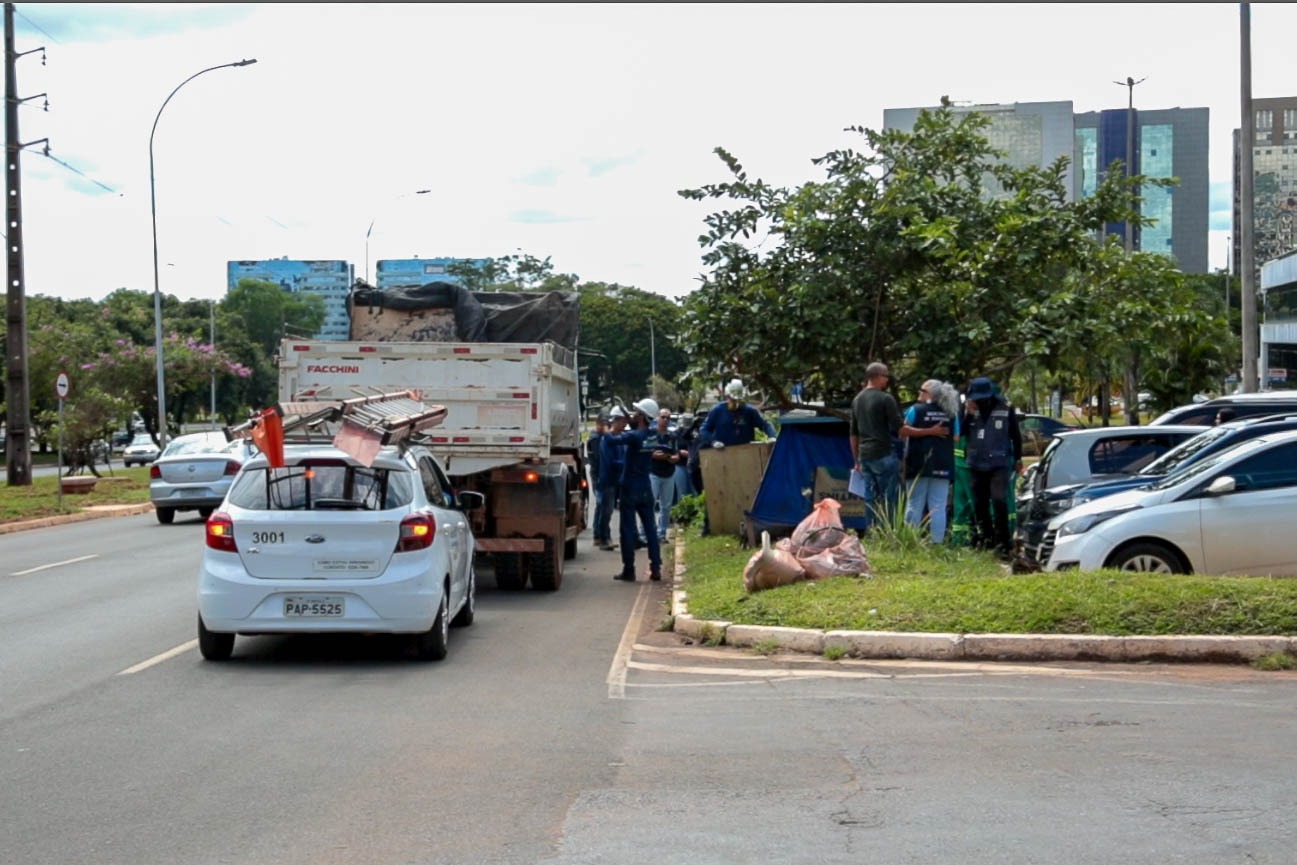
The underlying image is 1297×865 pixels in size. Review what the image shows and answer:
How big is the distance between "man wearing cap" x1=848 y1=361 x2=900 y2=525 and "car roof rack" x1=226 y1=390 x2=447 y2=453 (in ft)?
15.0

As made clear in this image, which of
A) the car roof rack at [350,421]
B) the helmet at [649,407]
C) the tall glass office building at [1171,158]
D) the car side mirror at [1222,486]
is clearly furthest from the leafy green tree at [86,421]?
the tall glass office building at [1171,158]

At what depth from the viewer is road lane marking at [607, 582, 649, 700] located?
9539 mm

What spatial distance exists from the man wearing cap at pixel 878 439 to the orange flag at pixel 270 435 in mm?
6328

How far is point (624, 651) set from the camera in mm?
11312

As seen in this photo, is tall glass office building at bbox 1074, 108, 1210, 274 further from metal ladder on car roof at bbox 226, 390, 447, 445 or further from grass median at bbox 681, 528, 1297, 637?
metal ladder on car roof at bbox 226, 390, 447, 445

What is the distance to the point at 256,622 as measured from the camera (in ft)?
33.8

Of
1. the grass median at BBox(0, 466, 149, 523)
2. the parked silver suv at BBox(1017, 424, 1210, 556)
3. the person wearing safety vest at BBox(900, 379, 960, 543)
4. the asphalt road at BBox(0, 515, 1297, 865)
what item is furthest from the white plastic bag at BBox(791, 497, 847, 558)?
the grass median at BBox(0, 466, 149, 523)

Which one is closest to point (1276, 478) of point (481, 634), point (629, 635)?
point (629, 635)

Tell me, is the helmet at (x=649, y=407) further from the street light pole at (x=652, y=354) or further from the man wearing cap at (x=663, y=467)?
the street light pole at (x=652, y=354)

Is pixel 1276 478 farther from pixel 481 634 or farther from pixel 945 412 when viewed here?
pixel 481 634

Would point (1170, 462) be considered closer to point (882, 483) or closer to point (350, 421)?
point (882, 483)

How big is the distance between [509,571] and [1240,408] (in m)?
10.2

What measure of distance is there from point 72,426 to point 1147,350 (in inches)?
1217

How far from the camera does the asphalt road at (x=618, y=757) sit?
19.1 feet
